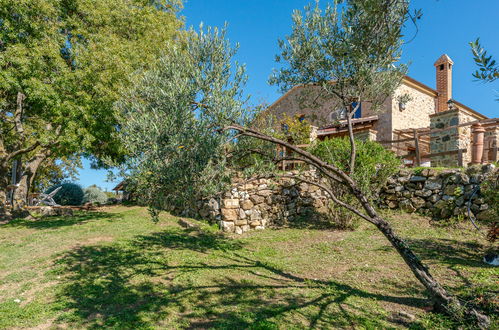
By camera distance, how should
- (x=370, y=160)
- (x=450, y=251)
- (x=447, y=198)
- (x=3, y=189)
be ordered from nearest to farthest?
(x=450, y=251), (x=447, y=198), (x=370, y=160), (x=3, y=189)

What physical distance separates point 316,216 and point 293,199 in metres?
1.10

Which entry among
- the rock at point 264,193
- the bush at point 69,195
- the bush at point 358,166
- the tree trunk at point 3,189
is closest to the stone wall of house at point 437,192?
the bush at point 358,166

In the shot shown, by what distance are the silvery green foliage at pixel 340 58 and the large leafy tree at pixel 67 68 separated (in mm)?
6177

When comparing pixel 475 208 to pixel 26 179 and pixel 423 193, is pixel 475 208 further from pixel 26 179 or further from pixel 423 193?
pixel 26 179

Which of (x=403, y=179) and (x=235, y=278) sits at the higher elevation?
(x=403, y=179)

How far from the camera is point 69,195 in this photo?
24.0 metres

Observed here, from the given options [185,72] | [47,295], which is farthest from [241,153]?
[47,295]

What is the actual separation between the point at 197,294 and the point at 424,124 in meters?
22.5

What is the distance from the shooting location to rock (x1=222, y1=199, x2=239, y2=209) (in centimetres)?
1095

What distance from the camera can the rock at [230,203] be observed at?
35.9ft

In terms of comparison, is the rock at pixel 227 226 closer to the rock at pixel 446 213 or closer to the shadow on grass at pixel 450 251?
the shadow on grass at pixel 450 251

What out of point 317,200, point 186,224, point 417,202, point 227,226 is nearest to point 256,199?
point 227,226

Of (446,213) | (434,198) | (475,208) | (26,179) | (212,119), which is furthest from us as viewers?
(26,179)

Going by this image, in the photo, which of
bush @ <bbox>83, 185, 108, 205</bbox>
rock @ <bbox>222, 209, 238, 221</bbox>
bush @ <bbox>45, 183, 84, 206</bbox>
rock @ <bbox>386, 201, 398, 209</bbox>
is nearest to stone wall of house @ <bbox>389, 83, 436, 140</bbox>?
rock @ <bbox>386, 201, 398, 209</bbox>
